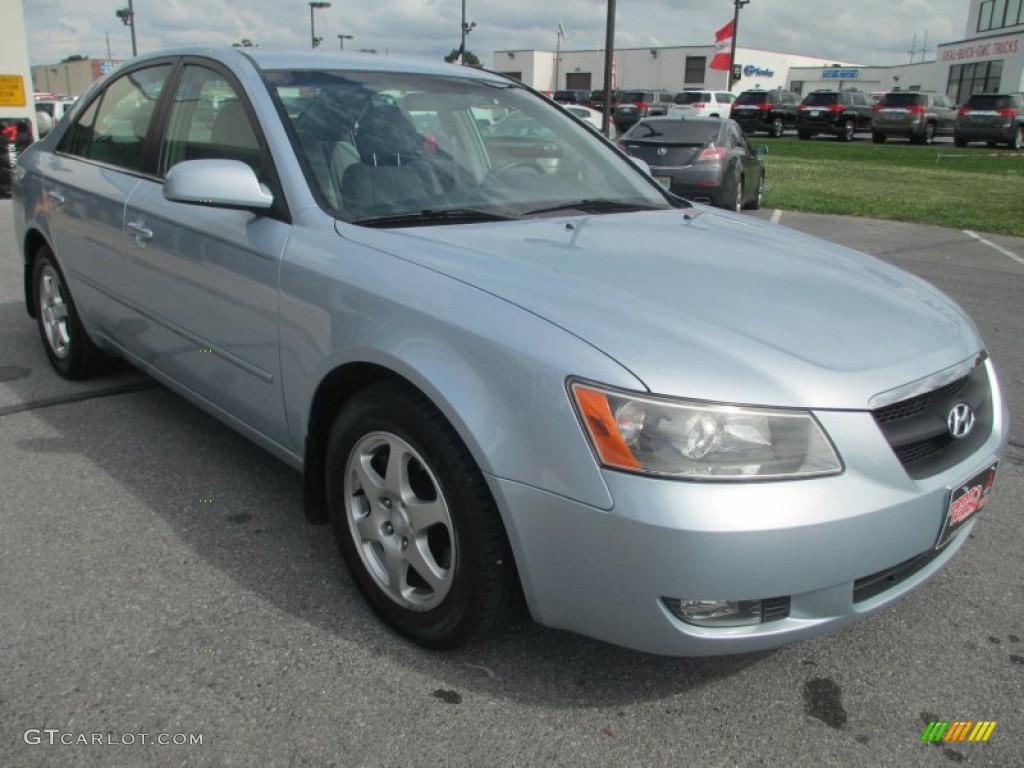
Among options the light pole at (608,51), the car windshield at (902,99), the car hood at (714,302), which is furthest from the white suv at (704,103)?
the car hood at (714,302)

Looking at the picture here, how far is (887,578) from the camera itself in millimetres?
2168

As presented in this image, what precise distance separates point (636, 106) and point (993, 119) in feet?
51.4

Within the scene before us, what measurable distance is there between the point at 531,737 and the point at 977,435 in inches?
55.7

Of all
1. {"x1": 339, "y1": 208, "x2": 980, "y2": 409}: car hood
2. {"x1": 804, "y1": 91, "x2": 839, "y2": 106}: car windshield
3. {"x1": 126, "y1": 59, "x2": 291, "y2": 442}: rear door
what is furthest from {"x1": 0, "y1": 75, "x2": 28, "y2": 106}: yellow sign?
{"x1": 804, "y1": 91, "x2": 839, "y2": 106}: car windshield

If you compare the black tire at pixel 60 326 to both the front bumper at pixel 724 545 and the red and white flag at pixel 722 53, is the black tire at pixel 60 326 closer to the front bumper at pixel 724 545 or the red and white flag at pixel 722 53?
the front bumper at pixel 724 545

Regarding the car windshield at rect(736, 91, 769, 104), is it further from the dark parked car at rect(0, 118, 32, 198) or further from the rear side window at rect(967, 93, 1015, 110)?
the dark parked car at rect(0, 118, 32, 198)

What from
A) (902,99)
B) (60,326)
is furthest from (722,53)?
(60,326)

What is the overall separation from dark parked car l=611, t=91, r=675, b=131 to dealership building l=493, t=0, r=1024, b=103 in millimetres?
17113

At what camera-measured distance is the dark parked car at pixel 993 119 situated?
2903 centimetres

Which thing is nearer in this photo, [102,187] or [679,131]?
[102,187]

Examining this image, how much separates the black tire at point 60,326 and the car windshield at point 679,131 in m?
8.97

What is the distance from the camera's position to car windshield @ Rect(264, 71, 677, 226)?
286cm

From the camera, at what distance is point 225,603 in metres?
2.68

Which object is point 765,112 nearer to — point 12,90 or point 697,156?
point 697,156
